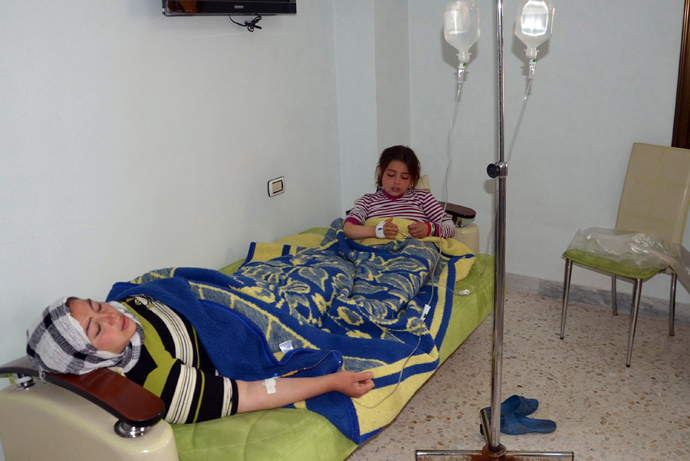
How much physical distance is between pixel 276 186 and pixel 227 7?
2.98ft

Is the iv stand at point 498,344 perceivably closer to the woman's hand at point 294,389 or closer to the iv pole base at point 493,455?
the iv pole base at point 493,455

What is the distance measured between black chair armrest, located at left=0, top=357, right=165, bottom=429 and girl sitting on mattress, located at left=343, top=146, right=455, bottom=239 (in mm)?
1494

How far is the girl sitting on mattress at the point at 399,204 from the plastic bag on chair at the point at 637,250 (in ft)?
2.25

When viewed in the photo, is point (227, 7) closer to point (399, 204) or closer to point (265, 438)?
point (399, 204)

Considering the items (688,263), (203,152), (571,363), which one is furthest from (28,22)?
(688,263)

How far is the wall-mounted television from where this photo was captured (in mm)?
2211

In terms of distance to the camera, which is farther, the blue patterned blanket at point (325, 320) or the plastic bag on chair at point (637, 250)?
the plastic bag on chair at point (637, 250)

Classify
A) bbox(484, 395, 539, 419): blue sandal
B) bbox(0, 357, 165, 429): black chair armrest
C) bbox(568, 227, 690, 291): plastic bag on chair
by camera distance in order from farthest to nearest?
bbox(568, 227, 690, 291): plastic bag on chair, bbox(484, 395, 539, 419): blue sandal, bbox(0, 357, 165, 429): black chair armrest

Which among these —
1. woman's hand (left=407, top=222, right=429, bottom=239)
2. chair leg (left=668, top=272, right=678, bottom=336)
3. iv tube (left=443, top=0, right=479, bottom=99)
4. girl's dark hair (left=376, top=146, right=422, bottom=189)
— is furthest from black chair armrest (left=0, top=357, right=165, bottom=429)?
chair leg (left=668, top=272, right=678, bottom=336)

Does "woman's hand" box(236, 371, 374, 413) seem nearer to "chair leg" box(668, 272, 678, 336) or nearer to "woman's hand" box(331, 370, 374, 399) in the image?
"woman's hand" box(331, 370, 374, 399)

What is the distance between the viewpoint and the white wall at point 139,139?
6.23ft

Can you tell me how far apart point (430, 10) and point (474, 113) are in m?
0.64

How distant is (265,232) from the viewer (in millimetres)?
3000

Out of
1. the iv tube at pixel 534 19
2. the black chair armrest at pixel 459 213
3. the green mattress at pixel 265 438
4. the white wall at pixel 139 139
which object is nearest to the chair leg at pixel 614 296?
the black chair armrest at pixel 459 213
